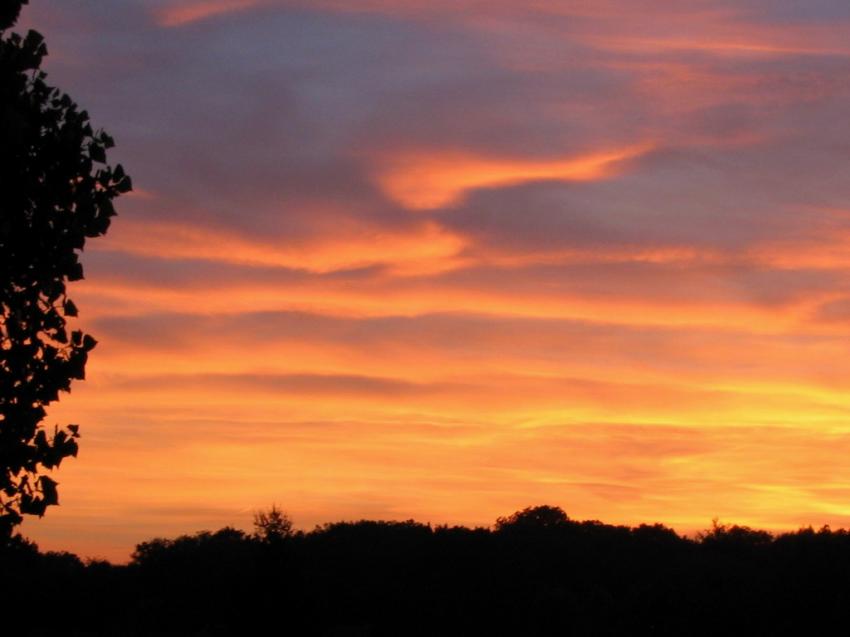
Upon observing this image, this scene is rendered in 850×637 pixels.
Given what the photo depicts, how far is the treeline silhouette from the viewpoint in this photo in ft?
178

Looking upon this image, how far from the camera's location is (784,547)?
67312mm

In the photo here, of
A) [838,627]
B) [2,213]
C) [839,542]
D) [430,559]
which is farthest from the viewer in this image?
[430,559]

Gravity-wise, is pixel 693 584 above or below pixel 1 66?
below

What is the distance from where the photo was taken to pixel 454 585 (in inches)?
2562

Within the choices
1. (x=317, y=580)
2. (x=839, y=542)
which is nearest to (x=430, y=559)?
(x=317, y=580)

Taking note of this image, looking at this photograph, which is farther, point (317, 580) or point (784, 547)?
point (784, 547)

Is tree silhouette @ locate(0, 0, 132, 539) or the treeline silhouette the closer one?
tree silhouette @ locate(0, 0, 132, 539)

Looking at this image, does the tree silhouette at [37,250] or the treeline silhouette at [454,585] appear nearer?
the tree silhouette at [37,250]

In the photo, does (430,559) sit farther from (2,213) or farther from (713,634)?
(2,213)

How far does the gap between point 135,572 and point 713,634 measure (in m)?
32.5

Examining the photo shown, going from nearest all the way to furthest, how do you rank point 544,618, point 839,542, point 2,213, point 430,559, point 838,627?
point 2,213 → point 838,627 → point 544,618 → point 839,542 → point 430,559

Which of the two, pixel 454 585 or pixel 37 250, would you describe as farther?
pixel 454 585

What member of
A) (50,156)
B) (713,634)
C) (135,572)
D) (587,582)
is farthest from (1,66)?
(135,572)

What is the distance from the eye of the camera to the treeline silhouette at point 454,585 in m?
54.4
